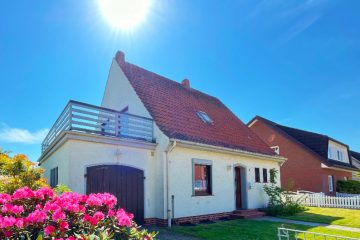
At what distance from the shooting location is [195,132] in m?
13.6

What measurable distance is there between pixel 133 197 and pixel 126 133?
Result: 260 cm

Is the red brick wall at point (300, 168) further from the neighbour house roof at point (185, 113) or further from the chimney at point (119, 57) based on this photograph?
the chimney at point (119, 57)

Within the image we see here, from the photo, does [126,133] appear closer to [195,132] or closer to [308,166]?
[195,132]

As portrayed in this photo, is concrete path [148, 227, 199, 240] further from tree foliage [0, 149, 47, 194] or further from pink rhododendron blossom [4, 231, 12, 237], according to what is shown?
pink rhododendron blossom [4, 231, 12, 237]

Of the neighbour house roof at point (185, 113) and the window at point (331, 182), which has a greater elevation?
the neighbour house roof at point (185, 113)

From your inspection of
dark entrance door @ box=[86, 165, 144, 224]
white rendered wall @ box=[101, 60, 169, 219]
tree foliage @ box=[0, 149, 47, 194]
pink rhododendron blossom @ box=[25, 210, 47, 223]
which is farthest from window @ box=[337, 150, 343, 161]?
pink rhododendron blossom @ box=[25, 210, 47, 223]

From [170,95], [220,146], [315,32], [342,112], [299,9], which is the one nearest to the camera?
[299,9]

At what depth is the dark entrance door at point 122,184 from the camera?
33.3 feet

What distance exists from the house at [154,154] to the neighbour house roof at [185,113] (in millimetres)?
70

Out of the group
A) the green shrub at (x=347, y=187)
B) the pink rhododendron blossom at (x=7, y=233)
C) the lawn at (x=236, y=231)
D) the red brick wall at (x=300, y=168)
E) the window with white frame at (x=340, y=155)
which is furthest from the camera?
the window with white frame at (x=340, y=155)

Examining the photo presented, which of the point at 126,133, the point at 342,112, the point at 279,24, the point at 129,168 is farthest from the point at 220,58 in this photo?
the point at 342,112

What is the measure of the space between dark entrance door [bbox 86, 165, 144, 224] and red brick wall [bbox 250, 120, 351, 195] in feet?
55.8

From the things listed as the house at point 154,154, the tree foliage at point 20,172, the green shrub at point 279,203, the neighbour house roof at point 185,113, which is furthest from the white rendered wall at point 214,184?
the tree foliage at point 20,172

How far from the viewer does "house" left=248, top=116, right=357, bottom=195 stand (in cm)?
2577
